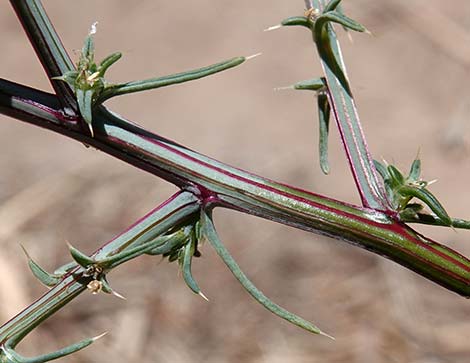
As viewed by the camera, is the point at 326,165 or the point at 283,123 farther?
the point at 283,123

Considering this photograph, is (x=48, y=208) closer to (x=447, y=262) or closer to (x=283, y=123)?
(x=283, y=123)

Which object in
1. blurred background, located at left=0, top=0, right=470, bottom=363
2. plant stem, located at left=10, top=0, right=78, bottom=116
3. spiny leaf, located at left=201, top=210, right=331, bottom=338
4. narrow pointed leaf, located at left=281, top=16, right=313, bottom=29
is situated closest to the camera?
plant stem, located at left=10, top=0, right=78, bottom=116

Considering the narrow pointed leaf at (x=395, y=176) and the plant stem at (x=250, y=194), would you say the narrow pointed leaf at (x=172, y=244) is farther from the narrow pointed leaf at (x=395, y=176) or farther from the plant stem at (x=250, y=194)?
the narrow pointed leaf at (x=395, y=176)

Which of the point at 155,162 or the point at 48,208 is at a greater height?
the point at 155,162

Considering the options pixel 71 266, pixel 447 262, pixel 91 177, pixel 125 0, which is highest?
pixel 71 266

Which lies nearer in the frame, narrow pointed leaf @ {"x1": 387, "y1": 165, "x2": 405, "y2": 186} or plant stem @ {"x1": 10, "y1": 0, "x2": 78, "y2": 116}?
plant stem @ {"x1": 10, "y1": 0, "x2": 78, "y2": 116}

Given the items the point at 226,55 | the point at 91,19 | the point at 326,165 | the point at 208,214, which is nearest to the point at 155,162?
the point at 208,214

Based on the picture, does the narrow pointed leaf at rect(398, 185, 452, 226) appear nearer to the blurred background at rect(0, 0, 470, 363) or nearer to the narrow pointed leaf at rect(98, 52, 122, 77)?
the narrow pointed leaf at rect(98, 52, 122, 77)

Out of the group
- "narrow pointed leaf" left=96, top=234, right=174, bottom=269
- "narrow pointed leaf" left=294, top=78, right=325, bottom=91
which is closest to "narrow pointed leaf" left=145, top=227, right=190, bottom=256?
"narrow pointed leaf" left=96, top=234, right=174, bottom=269
